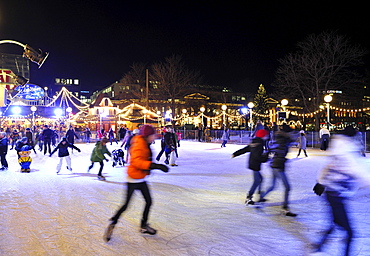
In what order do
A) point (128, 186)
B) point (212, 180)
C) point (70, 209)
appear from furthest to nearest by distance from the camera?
point (212, 180) → point (70, 209) → point (128, 186)

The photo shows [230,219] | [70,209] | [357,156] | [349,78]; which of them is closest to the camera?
[357,156]

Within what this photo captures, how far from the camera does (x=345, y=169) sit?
303 centimetres

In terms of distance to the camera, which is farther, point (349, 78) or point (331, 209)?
point (349, 78)

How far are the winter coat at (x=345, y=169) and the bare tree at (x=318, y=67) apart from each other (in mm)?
25467

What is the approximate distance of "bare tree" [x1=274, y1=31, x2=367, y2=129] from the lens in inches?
1010

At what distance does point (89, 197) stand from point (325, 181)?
4359 mm

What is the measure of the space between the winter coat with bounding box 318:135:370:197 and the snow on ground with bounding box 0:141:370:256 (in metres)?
0.74

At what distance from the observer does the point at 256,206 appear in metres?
5.05

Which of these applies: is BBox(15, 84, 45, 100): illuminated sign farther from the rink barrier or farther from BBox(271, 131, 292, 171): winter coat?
BBox(271, 131, 292, 171): winter coat

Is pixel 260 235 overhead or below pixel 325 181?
below

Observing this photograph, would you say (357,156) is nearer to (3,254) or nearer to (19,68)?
(3,254)

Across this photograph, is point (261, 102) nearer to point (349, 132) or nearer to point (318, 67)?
point (318, 67)

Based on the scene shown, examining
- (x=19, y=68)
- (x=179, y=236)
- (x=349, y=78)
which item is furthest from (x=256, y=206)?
(x=19, y=68)

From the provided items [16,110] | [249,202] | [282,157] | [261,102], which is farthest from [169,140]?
[261,102]
